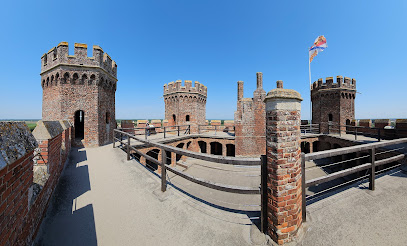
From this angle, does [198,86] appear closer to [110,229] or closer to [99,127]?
[99,127]

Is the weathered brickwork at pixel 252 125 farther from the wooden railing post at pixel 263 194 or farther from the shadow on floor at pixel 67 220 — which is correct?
the shadow on floor at pixel 67 220

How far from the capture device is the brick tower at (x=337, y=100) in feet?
52.3

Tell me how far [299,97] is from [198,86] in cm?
1637

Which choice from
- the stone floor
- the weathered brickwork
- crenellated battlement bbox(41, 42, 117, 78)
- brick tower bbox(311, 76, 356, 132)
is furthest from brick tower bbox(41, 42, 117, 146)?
brick tower bbox(311, 76, 356, 132)

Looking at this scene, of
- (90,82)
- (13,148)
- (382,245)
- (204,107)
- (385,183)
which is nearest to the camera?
(13,148)

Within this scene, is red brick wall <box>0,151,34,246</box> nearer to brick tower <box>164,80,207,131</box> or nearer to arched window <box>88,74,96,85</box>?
arched window <box>88,74,96,85</box>

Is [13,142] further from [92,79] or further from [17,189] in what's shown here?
[92,79]

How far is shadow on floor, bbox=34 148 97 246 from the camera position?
6.91ft

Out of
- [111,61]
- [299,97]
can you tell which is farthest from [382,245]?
[111,61]

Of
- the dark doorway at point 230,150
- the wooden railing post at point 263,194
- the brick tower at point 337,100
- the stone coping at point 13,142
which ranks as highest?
the brick tower at point 337,100

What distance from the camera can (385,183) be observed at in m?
3.46

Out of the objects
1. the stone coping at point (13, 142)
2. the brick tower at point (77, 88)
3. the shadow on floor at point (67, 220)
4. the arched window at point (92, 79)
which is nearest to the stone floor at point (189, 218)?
the shadow on floor at point (67, 220)

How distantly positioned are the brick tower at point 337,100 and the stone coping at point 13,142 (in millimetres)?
19907

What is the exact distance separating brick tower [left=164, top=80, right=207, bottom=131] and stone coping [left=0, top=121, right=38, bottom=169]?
1544 cm
